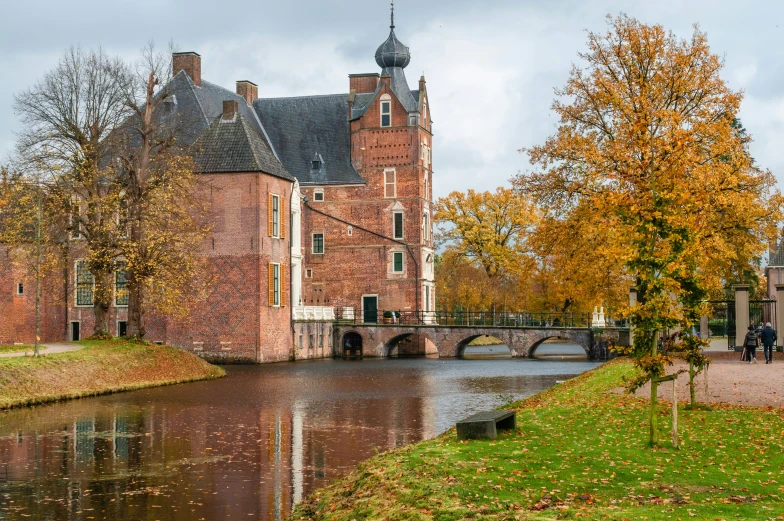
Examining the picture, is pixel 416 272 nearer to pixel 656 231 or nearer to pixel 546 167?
pixel 546 167

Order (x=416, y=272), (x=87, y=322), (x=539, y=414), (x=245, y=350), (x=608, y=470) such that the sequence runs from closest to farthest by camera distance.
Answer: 1. (x=608, y=470)
2. (x=539, y=414)
3. (x=245, y=350)
4. (x=87, y=322)
5. (x=416, y=272)

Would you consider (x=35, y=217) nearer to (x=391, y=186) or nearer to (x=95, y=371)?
(x=95, y=371)

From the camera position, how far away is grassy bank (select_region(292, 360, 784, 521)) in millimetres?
9312

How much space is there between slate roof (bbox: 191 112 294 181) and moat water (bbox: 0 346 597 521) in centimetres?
1187

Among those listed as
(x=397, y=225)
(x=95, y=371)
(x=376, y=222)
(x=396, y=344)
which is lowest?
(x=396, y=344)

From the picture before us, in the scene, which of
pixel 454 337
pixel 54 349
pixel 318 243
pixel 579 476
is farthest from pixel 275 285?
pixel 579 476

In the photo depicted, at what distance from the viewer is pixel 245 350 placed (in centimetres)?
4128

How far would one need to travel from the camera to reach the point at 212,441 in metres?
17.3

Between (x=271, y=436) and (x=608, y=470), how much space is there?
26.9ft

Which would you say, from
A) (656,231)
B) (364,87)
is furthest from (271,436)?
(364,87)

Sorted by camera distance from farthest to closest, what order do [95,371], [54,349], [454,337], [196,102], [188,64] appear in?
[454,337] → [188,64] → [196,102] → [54,349] → [95,371]

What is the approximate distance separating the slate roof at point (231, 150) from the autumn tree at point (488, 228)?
23.5 meters

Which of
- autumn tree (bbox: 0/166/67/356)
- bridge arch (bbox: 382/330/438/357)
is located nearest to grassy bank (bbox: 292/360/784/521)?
autumn tree (bbox: 0/166/67/356)

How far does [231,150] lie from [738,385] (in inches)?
1027
